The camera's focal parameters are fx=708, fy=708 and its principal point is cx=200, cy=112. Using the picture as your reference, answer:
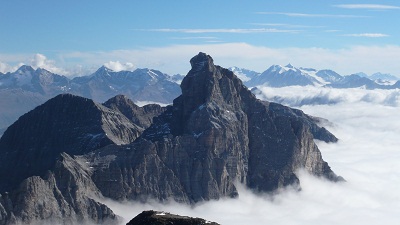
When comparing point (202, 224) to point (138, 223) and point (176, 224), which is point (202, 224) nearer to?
point (176, 224)

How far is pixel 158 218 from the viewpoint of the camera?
12675 cm

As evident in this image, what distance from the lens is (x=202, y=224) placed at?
399ft

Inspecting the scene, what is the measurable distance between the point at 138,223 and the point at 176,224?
8.44m

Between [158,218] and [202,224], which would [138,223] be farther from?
[202,224]

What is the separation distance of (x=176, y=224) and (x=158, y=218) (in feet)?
14.8

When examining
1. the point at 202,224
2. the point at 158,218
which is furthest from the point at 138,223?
the point at 202,224

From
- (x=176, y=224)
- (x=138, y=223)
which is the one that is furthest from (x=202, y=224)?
(x=138, y=223)

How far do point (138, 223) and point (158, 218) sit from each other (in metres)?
4.22

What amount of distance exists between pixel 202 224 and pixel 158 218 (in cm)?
942

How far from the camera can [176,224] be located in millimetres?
123750
